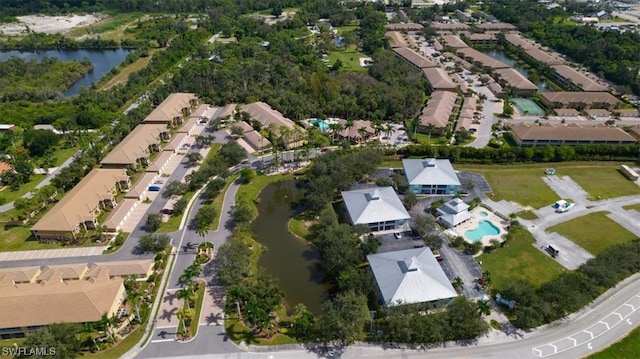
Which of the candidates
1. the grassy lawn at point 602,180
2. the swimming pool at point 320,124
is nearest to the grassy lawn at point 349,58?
the swimming pool at point 320,124

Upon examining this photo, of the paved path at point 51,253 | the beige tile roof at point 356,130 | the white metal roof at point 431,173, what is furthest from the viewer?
the beige tile roof at point 356,130

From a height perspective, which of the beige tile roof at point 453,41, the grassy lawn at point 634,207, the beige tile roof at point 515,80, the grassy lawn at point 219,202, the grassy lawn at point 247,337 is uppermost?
the beige tile roof at point 453,41

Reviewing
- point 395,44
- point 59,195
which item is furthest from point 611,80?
point 59,195

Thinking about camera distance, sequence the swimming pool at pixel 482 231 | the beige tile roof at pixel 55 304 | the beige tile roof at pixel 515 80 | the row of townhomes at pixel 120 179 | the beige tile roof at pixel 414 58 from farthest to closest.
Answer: the beige tile roof at pixel 414 58
the beige tile roof at pixel 515 80
the row of townhomes at pixel 120 179
the swimming pool at pixel 482 231
the beige tile roof at pixel 55 304

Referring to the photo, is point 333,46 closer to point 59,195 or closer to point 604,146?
point 604,146

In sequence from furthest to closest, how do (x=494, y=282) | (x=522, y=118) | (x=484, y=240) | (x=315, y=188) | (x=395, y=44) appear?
(x=395, y=44), (x=522, y=118), (x=315, y=188), (x=484, y=240), (x=494, y=282)

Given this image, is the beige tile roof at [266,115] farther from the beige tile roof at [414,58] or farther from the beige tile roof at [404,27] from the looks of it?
the beige tile roof at [404,27]

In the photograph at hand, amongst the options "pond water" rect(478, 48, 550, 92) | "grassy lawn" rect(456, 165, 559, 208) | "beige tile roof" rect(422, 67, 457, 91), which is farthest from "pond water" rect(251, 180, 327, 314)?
"pond water" rect(478, 48, 550, 92)
